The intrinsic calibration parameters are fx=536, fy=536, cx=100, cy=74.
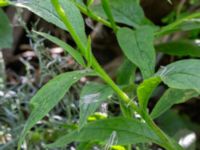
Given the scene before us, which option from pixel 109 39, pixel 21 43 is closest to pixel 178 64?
pixel 109 39

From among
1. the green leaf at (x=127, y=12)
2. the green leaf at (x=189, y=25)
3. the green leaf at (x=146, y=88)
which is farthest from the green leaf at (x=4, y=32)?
the green leaf at (x=146, y=88)

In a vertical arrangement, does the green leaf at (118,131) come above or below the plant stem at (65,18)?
below

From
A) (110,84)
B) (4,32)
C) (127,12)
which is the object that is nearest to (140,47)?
(110,84)

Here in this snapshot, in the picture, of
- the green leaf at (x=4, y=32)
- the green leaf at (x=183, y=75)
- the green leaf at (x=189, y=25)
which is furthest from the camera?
the green leaf at (x=4, y=32)

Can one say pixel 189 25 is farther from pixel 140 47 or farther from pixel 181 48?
pixel 140 47

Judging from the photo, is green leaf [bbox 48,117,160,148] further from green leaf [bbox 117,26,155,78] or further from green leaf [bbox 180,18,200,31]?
green leaf [bbox 180,18,200,31]

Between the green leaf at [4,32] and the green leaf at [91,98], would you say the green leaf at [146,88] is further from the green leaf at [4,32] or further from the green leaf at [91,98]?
the green leaf at [4,32]

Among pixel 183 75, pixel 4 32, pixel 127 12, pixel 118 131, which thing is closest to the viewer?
pixel 183 75
